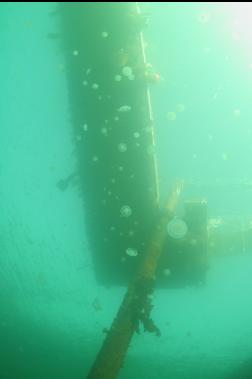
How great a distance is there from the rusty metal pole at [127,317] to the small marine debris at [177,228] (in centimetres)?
15

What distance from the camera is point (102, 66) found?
490 cm

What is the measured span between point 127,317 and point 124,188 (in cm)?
178

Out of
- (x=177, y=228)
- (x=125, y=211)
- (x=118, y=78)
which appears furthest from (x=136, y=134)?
(x=177, y=228)

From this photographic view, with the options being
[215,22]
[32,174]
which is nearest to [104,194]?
[32,174]

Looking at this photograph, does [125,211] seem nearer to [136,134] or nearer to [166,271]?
[136,134]

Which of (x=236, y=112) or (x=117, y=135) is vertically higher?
(x=236, y=112)

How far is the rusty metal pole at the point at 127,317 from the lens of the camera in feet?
11.7

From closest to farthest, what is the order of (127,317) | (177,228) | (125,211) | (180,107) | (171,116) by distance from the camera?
(127,317) < (125,211) < (177,228) < (180,107) < (171,116)

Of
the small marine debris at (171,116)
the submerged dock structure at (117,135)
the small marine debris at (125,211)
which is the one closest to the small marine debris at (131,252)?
the submerged dock structure at (117,135)

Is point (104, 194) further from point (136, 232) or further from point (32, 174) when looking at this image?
point (32, 174)

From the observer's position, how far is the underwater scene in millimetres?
4977

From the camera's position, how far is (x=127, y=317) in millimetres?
4281

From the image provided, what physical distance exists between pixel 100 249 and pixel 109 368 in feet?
7.85

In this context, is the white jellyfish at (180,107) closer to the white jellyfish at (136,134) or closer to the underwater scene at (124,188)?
the underwater scene at (124,188)
